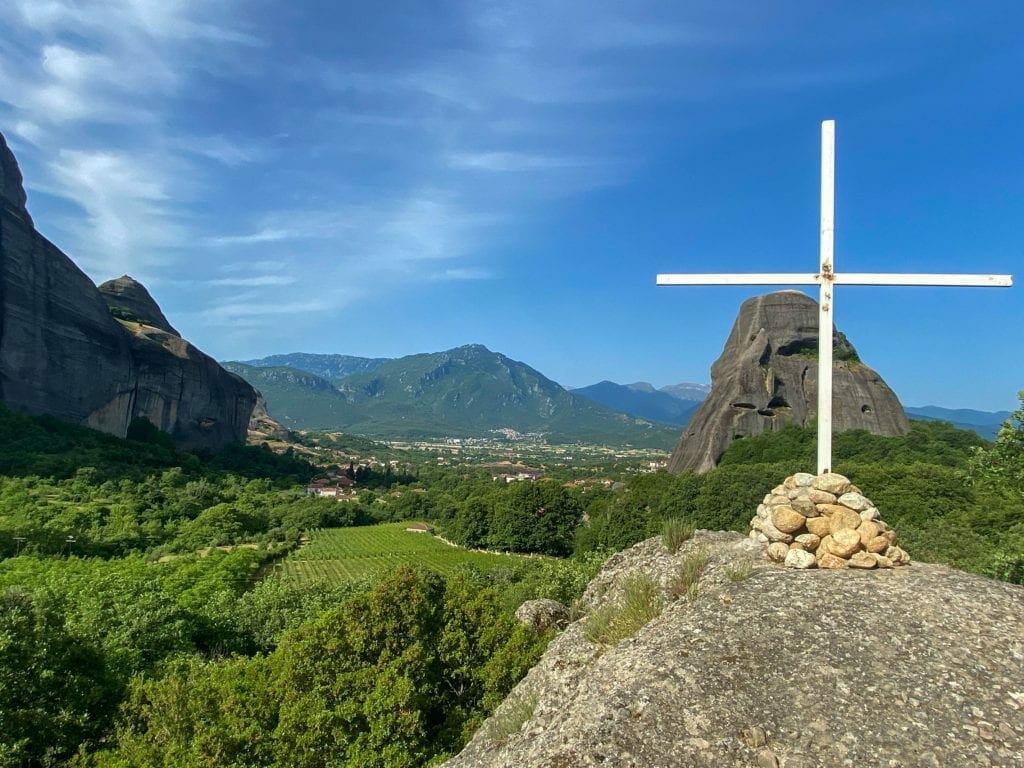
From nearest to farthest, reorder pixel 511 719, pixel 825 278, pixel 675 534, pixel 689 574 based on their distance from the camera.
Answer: pixel 511 719
pixel 689 574
pixel 825 278
pixel 675 534

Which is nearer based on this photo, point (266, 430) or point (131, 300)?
point (131, 300)

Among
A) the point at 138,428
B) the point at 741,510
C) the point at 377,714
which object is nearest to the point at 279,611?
the point at 377,714

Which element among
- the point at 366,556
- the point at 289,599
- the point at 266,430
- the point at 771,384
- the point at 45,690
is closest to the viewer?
the point at 45,690

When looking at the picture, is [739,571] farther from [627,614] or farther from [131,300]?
[131,300]

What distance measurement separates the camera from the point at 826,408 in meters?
7.02


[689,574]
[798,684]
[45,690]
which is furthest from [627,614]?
[45,690]

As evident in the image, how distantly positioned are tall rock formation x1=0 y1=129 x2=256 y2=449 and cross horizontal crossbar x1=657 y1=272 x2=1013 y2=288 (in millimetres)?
93090

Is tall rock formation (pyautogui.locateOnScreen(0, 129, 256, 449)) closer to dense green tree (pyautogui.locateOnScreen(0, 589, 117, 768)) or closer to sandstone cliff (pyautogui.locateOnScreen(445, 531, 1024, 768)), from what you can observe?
dense green tree (pyautogui.locateOnScreen(0, 589, 117, 768))

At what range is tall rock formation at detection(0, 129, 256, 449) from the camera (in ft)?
244

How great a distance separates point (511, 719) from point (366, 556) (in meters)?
55.9

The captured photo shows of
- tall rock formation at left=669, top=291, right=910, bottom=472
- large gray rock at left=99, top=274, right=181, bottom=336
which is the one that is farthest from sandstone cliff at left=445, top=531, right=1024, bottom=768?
large gray rock at left=99, top=274, right=181, bottom=336

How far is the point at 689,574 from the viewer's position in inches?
242

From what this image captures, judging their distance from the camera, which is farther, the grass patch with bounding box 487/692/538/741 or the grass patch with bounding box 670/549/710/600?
the grass patch with bounding box 670/549/710/600

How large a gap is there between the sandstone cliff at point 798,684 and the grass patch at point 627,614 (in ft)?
0.67
